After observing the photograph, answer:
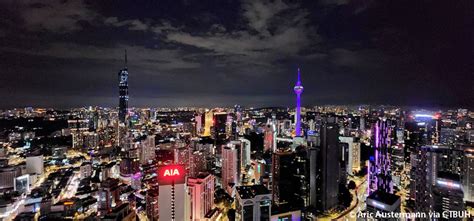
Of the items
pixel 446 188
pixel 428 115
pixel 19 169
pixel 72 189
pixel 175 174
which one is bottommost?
pixel 72 189

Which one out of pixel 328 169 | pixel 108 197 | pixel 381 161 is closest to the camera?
pixel 108 197

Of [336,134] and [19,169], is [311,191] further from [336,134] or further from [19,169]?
[19,169]

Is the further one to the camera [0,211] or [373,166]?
[373,166]

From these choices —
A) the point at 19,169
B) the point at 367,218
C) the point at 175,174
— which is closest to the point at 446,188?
the point at 367,218

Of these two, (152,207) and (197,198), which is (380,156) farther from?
(152,207)

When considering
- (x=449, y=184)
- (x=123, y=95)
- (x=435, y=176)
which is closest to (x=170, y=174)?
(x=449, y=184)

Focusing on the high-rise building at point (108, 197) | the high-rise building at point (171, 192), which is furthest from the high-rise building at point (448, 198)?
the high-rise building at point (108, 197)
